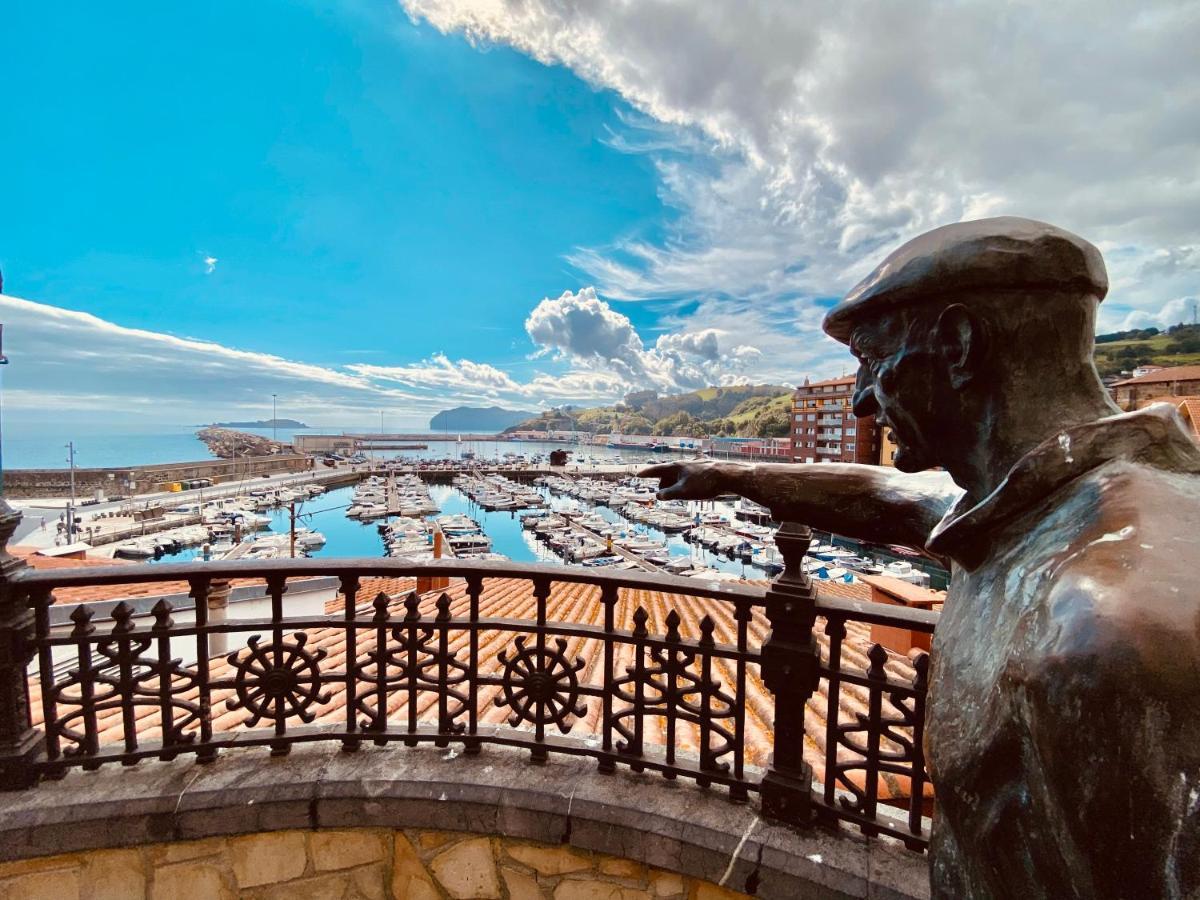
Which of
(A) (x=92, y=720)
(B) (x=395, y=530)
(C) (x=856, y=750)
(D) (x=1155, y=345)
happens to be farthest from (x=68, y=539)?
(D) (x=1155, y=345)

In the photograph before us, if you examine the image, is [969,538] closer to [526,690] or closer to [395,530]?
[526,690]

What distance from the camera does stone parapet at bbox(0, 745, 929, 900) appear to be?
229 centimetres

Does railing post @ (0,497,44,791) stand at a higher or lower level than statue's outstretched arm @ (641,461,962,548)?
lower

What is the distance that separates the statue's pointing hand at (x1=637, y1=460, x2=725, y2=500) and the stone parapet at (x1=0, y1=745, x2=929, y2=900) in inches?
60.0

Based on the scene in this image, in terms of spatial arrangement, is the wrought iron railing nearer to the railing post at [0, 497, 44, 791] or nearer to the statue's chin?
the railing post at [0, 497, 44, 791]

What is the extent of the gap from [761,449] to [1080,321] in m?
65.4

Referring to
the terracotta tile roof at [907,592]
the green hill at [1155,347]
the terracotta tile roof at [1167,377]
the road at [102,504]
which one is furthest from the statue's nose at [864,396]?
the green hill at [1155,347]

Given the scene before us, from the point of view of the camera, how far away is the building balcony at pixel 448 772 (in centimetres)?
221

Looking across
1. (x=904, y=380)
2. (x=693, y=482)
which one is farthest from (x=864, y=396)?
(x=693, y=482)

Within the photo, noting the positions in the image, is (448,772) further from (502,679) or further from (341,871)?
(341,871)

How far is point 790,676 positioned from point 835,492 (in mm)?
1068

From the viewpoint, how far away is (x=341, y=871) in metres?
2.48

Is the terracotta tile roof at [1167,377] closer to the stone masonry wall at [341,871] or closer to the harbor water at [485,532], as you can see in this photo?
the harbor water at [485,532]

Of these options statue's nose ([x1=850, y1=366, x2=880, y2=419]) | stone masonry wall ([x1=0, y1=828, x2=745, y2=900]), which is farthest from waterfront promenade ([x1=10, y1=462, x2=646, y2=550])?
statue's nose ([x1=850, y1=366, x2=880, y2=419])
